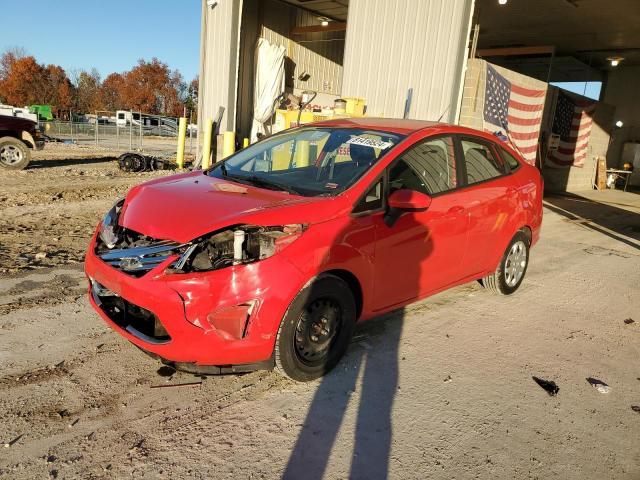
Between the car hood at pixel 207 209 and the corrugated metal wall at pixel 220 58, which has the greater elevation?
the corrugated metal wall at pixel 220 58

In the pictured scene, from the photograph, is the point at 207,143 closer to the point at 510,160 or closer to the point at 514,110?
the point at 514,110

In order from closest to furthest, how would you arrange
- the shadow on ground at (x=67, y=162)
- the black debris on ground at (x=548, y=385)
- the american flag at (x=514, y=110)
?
the black debris on ground at (x=548, y=385), the american flag at (x=514, y=110), the shadow on ground at (x=67, y=162)

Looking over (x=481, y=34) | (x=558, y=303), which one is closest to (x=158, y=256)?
(x=558, y=303)

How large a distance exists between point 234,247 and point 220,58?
11604 millimetres

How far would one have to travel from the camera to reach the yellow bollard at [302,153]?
166 inches

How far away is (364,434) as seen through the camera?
9.20 feet

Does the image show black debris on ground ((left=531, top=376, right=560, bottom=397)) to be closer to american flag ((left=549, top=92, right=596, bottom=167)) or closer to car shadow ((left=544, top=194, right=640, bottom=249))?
car shadow ((left=544, top=194, right=640, bottom=249))

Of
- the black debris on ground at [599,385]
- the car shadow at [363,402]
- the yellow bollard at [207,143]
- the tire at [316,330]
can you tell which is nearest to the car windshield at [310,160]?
the car shadow at [363,402]

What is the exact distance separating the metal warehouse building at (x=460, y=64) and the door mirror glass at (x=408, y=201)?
653cm

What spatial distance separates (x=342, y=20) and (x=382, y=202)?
15.7 meters

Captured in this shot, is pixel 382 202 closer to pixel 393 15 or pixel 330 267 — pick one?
pixel 330 267

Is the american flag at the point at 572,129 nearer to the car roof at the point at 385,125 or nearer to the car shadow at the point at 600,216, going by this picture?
the car shadow at the point at 600,216

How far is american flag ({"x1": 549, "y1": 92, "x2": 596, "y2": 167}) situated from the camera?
14.9 metres

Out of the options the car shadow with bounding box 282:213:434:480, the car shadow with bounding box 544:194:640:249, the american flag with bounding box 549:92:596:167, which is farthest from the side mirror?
the american flag with bounding box 549:92:596:167
